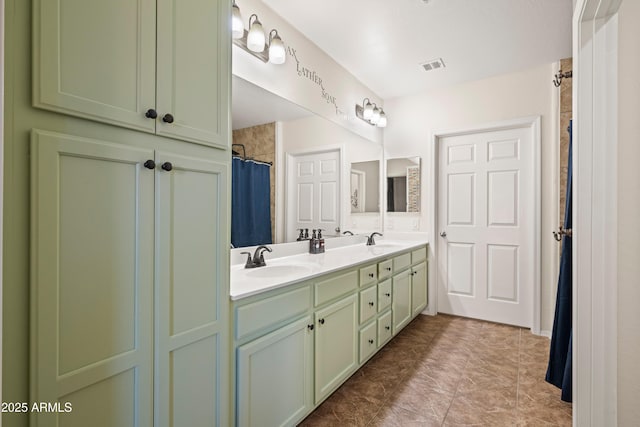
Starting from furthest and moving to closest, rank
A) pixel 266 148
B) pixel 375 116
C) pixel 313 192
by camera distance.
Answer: pixel 375 116
pixel 313 192
pixel 266 148

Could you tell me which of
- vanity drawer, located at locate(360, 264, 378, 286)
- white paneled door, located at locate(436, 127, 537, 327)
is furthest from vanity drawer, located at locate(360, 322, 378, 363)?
white paneled door, located at locate(436, 127, 537, 327)

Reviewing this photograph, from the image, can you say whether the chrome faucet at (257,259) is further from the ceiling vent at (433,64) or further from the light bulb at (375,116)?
the ceiling vent at (433,64)

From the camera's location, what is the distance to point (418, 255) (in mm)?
3277

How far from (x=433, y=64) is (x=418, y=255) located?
6.06ft

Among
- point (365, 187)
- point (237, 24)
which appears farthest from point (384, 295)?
point (237, 24)

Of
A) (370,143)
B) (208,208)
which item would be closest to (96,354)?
(208,208)

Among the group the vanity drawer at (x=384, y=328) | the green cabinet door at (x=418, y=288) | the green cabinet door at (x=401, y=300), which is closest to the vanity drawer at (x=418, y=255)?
the green cabinet door at (x=418, y=288)

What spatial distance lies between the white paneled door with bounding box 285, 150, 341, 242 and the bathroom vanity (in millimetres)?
317

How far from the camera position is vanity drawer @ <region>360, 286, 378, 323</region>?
7.06ft

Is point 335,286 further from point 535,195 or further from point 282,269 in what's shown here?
point 535,195

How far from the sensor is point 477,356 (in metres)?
2.57

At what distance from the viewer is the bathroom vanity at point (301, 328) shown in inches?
52.9

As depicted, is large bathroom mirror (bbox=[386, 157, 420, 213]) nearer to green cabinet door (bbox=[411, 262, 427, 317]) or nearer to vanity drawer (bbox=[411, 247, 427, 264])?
vanity drawer (bbox=[411, 247, 427, 264])

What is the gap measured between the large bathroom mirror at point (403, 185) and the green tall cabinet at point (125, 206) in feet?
9.05
